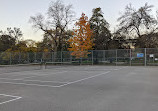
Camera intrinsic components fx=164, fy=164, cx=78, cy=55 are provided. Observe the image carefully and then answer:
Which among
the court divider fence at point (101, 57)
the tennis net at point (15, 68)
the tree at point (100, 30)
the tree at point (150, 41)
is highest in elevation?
the tree at point (100, 30)

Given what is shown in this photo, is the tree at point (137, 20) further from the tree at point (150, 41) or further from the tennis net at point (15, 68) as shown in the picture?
the tennis net at point (15, 68)

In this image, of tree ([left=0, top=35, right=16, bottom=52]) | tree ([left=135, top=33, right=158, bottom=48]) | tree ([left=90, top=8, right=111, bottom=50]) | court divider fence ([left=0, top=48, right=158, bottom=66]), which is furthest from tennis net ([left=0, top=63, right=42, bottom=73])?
tree ([left=135, top=33, right=158, bottom=48])

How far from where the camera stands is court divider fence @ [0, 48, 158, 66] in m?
27.5

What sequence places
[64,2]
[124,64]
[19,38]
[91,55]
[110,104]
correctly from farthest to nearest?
[19,38]
[64,2]
[91,55]
[124,64]
[110,104]

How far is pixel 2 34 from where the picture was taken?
44.5m

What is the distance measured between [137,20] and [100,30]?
1013 centimetres

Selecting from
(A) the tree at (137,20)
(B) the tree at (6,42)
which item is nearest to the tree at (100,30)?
(A) the tree at (137,20)

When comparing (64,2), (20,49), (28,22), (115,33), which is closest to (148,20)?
(115,33)

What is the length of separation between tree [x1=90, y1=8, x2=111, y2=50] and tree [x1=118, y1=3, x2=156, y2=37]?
4183mm

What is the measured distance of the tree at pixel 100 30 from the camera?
128 feet

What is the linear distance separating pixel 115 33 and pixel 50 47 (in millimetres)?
16278

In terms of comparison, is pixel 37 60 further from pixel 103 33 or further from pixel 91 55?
pixel 103 33

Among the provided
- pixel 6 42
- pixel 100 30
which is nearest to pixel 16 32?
pixel 6 42

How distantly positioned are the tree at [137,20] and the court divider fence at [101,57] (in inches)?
415
